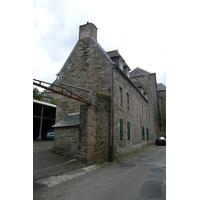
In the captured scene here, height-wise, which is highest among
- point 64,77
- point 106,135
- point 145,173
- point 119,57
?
point 119,57

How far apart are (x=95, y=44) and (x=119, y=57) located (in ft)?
5.63

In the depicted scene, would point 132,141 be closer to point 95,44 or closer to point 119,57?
point 119,57

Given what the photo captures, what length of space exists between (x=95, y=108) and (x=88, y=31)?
18.3 feet

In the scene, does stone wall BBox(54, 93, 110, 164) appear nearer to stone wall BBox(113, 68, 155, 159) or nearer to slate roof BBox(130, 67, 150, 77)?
stone wall BBox(113, 68, 155, 159)

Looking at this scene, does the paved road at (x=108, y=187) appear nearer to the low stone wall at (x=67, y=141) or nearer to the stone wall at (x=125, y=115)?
the low stone wall at (x=67, y=141)

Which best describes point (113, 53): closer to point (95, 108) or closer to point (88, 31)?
point (88, 31)

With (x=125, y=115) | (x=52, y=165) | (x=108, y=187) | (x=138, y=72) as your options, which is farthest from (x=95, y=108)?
(x=138, y=72)

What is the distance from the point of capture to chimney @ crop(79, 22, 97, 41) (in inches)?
441

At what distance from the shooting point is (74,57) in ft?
37.6

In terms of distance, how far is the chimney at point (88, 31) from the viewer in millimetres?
11211

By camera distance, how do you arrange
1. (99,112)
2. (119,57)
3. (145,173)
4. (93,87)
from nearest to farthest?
(145,173) → (99,112) → (93,87) → (119,57)

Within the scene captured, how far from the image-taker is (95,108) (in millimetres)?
8203

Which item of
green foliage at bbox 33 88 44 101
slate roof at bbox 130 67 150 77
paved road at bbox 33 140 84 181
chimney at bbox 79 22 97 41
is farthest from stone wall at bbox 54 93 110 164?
green foliage at bbox 33 88 44 101
